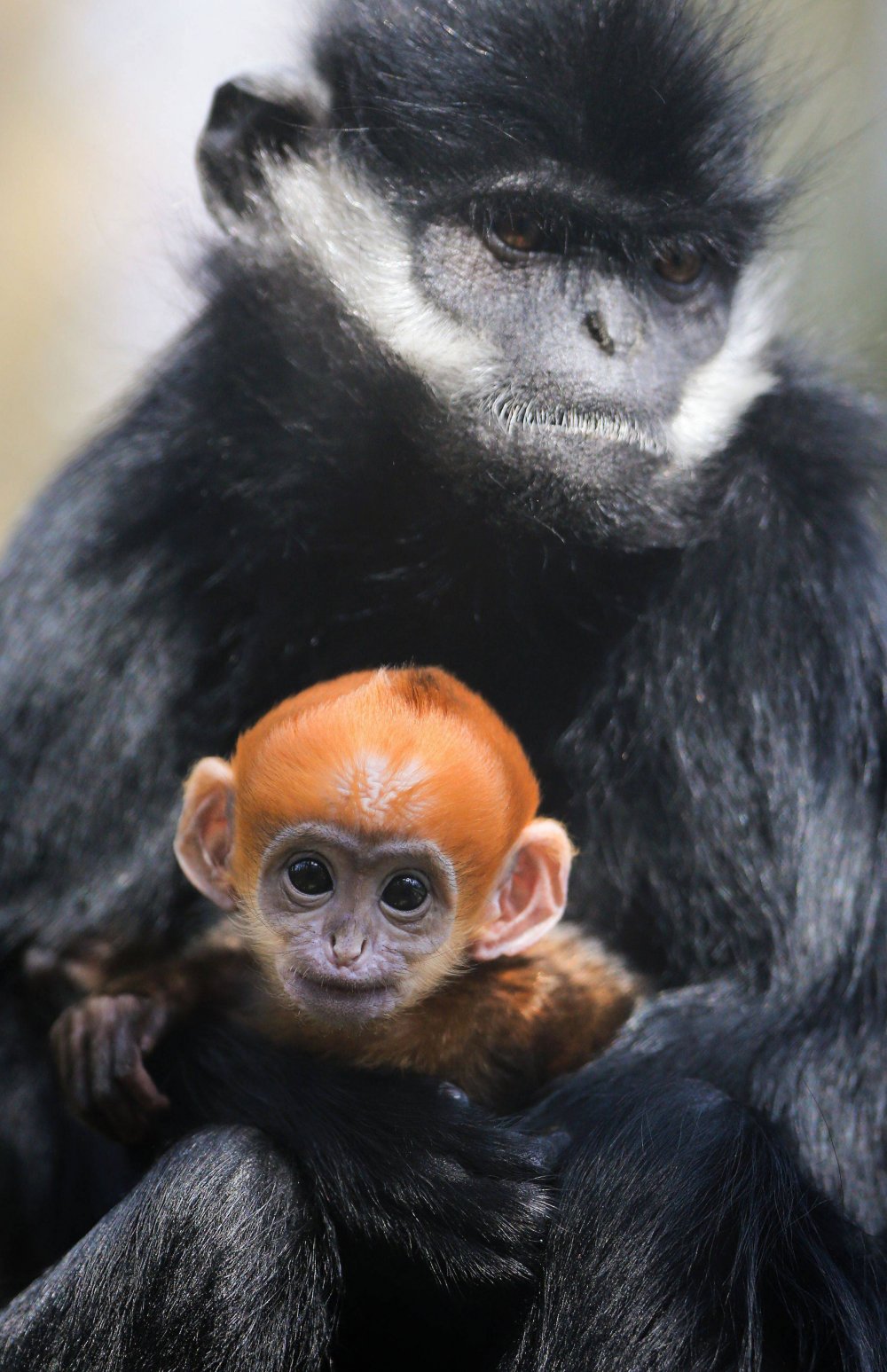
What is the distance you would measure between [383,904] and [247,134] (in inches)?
61.2

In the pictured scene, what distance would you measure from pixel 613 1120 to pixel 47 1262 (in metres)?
1.31

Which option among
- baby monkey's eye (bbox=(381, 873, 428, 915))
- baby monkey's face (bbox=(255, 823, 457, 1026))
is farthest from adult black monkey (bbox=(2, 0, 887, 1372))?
baby monkey's eye (bbox=(381, 873, 428, 915))

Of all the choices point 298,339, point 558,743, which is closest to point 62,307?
point 298,339

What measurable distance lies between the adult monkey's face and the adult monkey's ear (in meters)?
0.03

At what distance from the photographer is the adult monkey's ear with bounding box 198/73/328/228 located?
2855 millimetres

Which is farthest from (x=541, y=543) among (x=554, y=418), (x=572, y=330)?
(x=572, y=330)

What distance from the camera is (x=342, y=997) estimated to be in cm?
216

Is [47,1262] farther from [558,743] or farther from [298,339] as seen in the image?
[298,339]

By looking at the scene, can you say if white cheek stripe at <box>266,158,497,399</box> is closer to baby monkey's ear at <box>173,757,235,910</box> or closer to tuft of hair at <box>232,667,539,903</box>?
tuft of hair at <box>232,667,539,903</box>

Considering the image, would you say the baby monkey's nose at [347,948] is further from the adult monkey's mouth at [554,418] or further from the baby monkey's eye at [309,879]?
the adult monkey's mouth at [554,418]

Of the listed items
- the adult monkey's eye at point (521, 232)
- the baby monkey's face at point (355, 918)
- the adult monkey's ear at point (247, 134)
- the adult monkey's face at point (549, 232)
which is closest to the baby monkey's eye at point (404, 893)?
the baby monkey's face at point (355, 918)

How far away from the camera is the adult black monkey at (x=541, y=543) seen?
248 centimetres

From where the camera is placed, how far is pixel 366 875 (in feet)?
7.10

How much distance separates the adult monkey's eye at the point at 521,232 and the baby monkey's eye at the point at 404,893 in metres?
1.11
